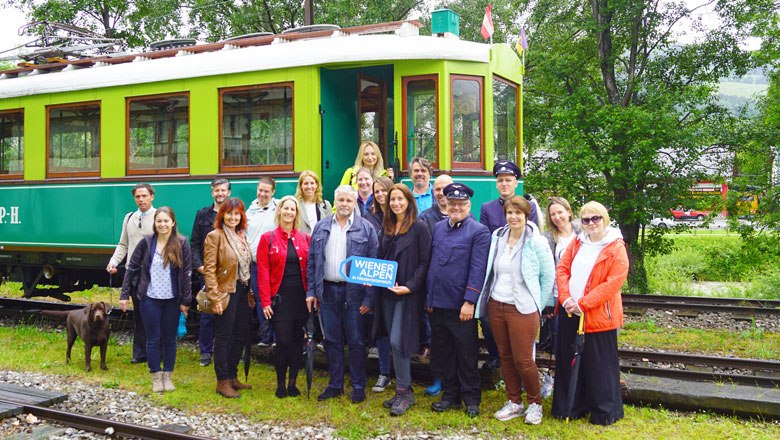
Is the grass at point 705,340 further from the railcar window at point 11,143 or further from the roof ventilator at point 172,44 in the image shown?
the railcar window at point 11,143

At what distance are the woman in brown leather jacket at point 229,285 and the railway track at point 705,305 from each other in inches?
236

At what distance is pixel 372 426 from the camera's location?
5.27 m

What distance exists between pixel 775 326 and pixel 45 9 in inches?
752

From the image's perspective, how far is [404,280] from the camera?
553cm

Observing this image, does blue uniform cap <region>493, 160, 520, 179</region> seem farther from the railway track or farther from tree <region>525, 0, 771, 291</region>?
tree <region>525, 0, 771, 291</region>

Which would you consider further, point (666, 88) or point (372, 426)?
point (666, 88)

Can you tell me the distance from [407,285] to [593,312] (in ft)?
4.64

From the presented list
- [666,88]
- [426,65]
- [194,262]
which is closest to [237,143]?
[194,262]

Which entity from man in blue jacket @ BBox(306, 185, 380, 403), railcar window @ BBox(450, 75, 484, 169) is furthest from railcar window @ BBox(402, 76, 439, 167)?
man in blue jacket @ BBox(306, 185, 380, 403)

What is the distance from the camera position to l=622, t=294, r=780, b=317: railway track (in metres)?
9.66

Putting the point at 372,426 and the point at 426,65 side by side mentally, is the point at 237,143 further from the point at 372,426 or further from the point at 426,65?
the point at 372,426

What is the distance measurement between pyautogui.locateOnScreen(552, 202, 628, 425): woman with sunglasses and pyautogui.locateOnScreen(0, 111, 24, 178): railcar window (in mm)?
7465

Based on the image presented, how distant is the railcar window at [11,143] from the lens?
9.31m

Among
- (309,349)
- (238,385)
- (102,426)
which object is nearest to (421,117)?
(309,349)
